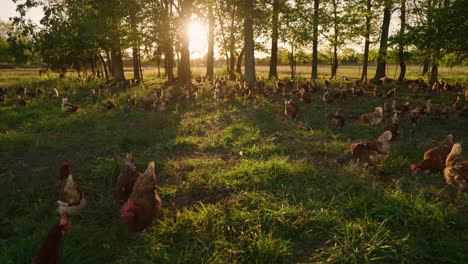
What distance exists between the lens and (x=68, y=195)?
4344 mm

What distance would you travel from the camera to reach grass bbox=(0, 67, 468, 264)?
11.9 feet

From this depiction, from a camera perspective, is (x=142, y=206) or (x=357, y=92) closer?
(x=142, y=206)

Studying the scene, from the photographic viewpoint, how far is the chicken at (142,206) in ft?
12.3

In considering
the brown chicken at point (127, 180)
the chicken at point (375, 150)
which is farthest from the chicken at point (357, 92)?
the brown chicken at point (127, 180)

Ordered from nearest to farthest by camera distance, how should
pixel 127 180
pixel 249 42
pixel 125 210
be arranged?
pixel 125 210
pixel 127 180
pixel 249 42

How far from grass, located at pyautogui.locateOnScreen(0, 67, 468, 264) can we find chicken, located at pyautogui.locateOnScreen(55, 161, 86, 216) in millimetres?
166

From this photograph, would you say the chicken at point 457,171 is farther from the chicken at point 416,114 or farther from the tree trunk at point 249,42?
the tree trunk at point 249,42

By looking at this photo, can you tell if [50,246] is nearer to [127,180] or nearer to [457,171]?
[127,180]

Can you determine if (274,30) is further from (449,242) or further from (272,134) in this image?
(449,242)

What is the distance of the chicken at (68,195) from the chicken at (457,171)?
6231 millimetres

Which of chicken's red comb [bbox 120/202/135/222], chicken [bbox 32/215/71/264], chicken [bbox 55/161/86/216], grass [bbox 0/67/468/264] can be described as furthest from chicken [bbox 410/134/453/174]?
chicken [bbox 55/161/86/216]

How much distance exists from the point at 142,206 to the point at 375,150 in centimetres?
459

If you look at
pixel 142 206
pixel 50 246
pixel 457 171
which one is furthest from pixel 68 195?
pixel 457 171

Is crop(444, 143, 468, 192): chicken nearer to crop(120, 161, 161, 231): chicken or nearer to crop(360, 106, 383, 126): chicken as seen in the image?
crop(360, 106, 383, 126): chicken
